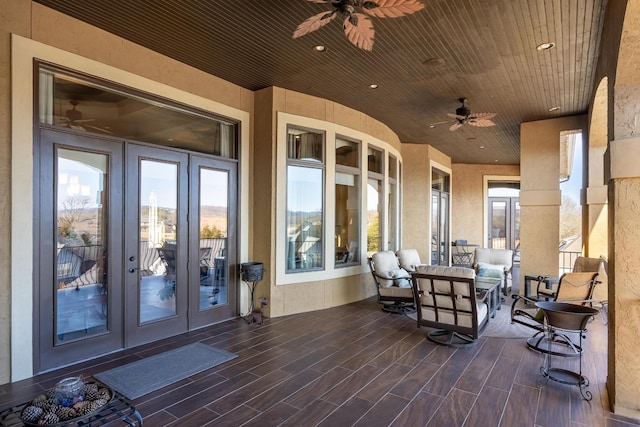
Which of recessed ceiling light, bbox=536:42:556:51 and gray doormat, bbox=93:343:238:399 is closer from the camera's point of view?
gray doormat, bbox=93:343:238:399

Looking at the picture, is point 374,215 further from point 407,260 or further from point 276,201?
point 276,201

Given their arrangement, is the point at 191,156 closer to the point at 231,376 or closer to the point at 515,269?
the point at 231,376

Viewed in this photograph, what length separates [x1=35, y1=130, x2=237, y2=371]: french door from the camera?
3.52m

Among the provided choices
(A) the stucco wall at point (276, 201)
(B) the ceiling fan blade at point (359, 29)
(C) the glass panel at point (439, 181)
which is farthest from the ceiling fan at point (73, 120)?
(C) the glass panel at point (439, 181)

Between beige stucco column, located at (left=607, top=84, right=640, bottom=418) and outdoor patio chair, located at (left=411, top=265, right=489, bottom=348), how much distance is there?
4.36 feet

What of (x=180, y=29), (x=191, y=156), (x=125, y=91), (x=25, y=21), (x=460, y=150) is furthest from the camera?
(x=460, y=150)

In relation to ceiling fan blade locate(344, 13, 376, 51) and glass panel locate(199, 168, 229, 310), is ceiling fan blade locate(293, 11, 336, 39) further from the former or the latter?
glass panel locate(199, 168, 229, 310)

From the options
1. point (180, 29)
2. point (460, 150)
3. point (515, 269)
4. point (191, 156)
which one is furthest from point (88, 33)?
point (515, 269)

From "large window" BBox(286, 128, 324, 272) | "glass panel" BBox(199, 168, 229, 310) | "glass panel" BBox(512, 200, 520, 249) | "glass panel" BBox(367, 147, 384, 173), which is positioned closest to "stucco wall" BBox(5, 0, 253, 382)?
"glass panel" BBox(199, 168, 229, 310)

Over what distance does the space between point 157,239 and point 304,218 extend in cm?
231

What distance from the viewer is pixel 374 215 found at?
718 cm

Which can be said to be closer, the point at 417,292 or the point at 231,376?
the point at 231,376

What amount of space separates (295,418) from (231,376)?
98cm

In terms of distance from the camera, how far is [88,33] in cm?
376
